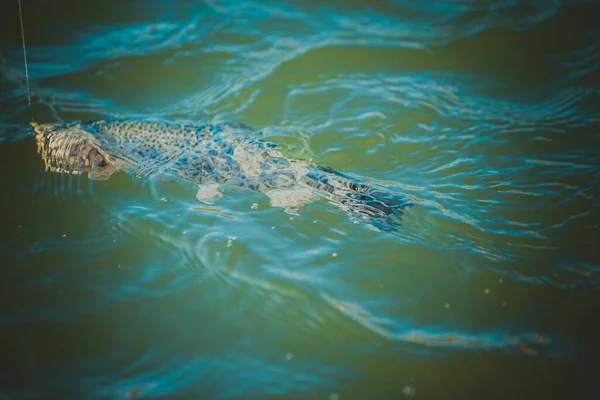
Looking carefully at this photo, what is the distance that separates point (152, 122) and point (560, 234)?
16.9ft

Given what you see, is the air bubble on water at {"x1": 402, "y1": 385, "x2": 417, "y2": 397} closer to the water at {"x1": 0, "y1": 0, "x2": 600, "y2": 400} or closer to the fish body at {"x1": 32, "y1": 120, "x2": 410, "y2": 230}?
the water at {"x1": 0, "y1": 0, "x2": 600, "y2": 400}

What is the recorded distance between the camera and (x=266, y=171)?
15.2 ft

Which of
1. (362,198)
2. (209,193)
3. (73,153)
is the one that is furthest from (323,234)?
(73,153)

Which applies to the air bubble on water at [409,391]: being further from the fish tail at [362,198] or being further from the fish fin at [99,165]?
the fish fin at [99,165]

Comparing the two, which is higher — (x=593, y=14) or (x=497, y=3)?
(x=497, y=3)

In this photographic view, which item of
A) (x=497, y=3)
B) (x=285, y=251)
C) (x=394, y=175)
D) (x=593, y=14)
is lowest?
(x=285, y=251)

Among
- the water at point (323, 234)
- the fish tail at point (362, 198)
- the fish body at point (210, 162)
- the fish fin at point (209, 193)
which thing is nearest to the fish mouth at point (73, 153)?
the fish body at point (210, 162)

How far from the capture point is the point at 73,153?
Answer: 5.04 meters

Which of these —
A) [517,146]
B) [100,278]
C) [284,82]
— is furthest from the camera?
[284,82]

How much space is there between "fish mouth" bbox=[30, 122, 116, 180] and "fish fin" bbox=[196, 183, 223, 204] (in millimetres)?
1230

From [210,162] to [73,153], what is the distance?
1.78 m

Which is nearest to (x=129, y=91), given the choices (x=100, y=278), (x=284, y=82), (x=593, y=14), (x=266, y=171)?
(x=284, y=82)

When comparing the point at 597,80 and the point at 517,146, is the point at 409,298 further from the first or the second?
the point at 597,80

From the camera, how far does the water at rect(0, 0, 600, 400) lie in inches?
121
